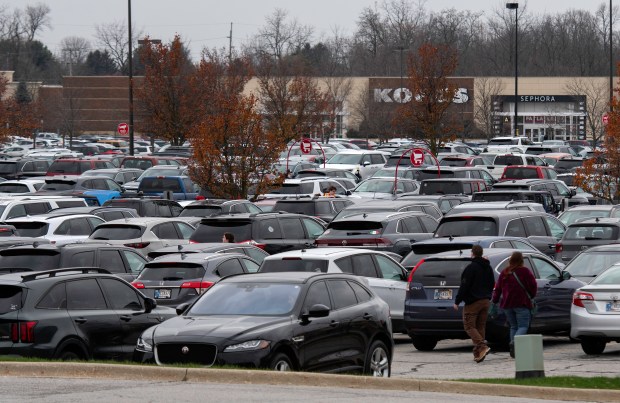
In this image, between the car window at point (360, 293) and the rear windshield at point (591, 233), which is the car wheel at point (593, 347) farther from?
the rear windshield at point (591, 233)

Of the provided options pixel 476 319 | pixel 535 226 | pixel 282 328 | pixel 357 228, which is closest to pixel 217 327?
pixel 282 328

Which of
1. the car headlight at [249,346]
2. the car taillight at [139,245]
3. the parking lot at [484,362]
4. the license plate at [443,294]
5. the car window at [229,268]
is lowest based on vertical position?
the parking lot at [484,362]

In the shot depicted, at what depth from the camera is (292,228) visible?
87.2 ft

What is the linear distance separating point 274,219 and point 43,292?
11.9 meters

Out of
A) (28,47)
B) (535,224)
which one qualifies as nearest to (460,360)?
(535,224)

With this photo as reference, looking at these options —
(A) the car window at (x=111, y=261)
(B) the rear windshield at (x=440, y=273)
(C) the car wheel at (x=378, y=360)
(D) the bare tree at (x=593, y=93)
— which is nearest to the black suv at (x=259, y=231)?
(A) the car window at (x=111, y=261)

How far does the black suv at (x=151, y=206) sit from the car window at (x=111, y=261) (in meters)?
11.1

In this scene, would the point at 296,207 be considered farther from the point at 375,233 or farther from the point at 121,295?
the point at 121,295

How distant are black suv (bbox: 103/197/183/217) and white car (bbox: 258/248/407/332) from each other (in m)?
12.7

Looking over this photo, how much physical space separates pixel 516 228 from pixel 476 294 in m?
8.33

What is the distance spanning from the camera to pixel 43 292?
14.6 meters

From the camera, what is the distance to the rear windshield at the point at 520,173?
4481 centimetres

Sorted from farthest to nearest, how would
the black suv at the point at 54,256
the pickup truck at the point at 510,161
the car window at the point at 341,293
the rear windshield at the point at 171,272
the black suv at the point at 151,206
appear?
1. the pickup truck at the point at 510,161
2. the black suv at the point at 151,206
3. the black suv at the point at 54,256
4. the rear windshield at the point at 171,272
5. the car window at the point at 341,293

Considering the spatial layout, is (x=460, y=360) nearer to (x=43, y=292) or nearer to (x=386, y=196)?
(x=43, y=292)
